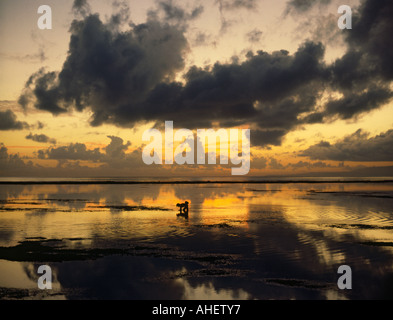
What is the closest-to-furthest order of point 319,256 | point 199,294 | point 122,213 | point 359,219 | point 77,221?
1. point 199,294
2. point 319,256
3. point 77,221
4. point 359,219
5. point 122,213

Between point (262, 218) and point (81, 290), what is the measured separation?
80.6ft

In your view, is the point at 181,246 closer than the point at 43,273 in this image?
No

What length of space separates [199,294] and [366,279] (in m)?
7.88

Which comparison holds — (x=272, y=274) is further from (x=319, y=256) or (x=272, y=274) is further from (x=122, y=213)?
(x=122, y=213)

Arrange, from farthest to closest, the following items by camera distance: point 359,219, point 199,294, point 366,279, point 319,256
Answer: point 359,219
point 319,256
point 366,279
point 199,294

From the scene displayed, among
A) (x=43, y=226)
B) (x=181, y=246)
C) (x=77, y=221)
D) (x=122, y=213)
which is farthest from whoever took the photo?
(x=122, y=213)

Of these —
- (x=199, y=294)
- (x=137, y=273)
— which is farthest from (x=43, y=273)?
(x=199, y=294)

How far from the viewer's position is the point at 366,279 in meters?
16.6

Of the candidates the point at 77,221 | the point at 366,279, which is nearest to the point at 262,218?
the point at 77,221

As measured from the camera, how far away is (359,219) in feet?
119
